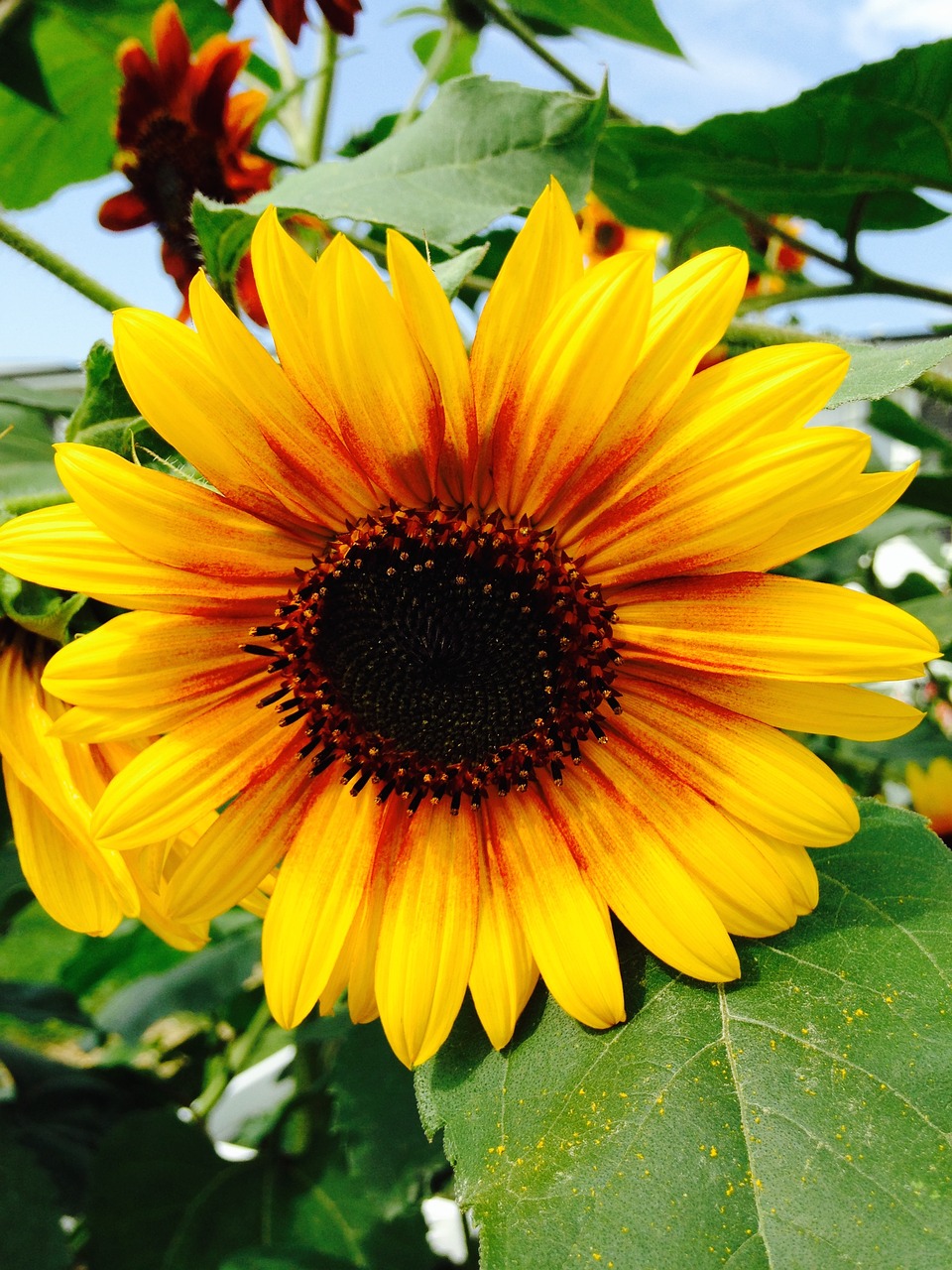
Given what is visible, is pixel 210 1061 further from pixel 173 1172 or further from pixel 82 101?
pixel 82 101

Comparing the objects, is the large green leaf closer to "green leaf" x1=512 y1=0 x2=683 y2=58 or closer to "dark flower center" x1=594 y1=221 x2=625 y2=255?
"green leaf" x1=512 y1=0 x2=683 y2=58

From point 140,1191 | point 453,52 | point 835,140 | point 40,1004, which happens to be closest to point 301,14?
point 453,52

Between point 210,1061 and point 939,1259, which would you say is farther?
point 210,1061

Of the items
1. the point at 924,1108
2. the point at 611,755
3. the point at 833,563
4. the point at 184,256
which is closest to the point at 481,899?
the point at 611,755

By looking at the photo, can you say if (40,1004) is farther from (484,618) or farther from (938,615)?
(938,615)

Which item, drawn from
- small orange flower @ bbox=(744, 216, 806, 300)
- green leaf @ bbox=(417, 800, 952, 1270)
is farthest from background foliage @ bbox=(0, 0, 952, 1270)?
small orange flower @ bbox=(744, 216, 806, 300)

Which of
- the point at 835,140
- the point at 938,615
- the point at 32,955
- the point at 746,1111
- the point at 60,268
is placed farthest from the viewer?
the point at 32,955

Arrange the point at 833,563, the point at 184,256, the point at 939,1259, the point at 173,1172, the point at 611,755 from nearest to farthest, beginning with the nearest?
the point at 939,1259
the point at 611,755
the point at 184,256
the point at 173,1172
the point at 833,563
